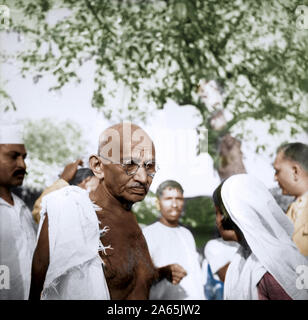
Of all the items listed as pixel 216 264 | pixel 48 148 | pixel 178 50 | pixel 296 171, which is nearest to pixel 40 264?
pixel 48 148

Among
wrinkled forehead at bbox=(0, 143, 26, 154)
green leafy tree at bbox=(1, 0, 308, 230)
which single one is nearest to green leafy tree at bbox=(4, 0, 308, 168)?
green leafy tree at bbox=(1, 0, 308, 230)

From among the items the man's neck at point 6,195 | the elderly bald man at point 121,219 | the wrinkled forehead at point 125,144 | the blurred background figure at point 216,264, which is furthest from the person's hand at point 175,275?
the man's neck at point 6,195

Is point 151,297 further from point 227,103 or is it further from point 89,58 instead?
point 89,58

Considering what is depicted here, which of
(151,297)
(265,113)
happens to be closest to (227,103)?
(265,113)

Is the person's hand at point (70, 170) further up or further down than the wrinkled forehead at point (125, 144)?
further down

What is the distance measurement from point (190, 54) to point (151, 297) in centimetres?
171

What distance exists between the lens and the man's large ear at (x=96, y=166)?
314 centimetres

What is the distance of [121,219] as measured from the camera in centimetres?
313

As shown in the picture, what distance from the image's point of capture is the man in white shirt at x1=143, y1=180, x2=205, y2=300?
316 centimetres

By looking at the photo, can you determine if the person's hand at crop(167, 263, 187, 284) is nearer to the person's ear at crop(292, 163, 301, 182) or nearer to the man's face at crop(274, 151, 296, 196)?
the man's face at crop(274, 151, 296, 196)

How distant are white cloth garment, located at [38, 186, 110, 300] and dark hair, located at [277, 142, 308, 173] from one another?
55.2 inches

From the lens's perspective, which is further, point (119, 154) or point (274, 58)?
point (274, 58)

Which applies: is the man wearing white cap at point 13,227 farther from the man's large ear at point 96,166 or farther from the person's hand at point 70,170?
the man's large ear at point 96,166

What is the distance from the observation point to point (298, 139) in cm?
328
